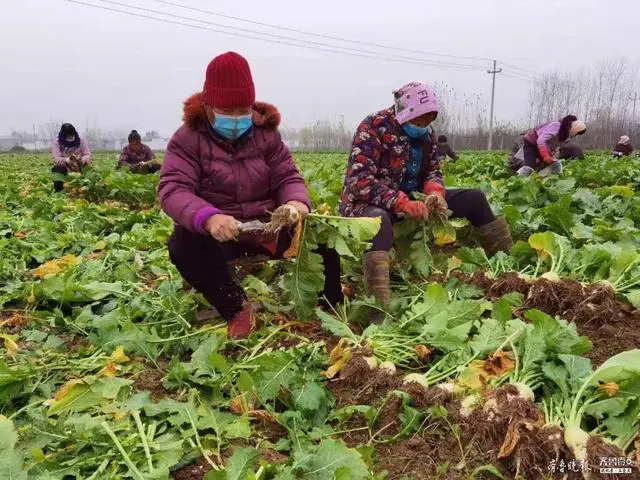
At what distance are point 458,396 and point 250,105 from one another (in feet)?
5.61

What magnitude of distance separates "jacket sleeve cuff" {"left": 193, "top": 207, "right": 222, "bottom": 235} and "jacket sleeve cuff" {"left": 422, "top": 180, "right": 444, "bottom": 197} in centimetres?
154

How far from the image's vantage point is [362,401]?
90.1 inches

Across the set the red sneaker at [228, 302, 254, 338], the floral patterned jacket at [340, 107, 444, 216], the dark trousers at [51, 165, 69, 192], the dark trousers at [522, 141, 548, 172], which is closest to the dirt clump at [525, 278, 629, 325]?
the floral patterned jacket at [340, 107, 444, 216]

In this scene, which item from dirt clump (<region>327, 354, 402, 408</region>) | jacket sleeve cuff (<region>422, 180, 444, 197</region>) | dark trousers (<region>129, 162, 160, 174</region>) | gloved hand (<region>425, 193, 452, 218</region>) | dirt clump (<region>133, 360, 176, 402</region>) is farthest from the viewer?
dark trousers (<region>129, 162, 160, 174</region>)

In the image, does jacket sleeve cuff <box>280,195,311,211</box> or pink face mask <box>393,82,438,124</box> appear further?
pink face mask <box>393,82,438,124</box>

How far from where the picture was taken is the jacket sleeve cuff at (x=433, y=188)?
3.69m

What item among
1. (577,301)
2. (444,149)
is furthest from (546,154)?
(444,149)

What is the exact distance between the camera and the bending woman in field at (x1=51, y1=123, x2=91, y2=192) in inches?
369

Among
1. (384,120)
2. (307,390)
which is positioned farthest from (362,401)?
(384,120)

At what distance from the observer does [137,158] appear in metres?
10.9

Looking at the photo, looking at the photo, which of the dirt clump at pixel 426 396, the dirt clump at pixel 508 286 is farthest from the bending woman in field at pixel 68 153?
the dirt clump at pixel 426 396

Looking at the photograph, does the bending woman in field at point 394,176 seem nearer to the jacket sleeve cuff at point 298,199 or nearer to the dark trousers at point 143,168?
the jacket sleeve cuff at point 298,199

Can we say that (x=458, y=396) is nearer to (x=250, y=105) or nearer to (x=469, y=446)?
(x=469, y=446)

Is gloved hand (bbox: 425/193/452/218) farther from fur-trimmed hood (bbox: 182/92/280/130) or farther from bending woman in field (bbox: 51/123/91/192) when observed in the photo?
bending woman in field (bbox: 51/123/91/192)
